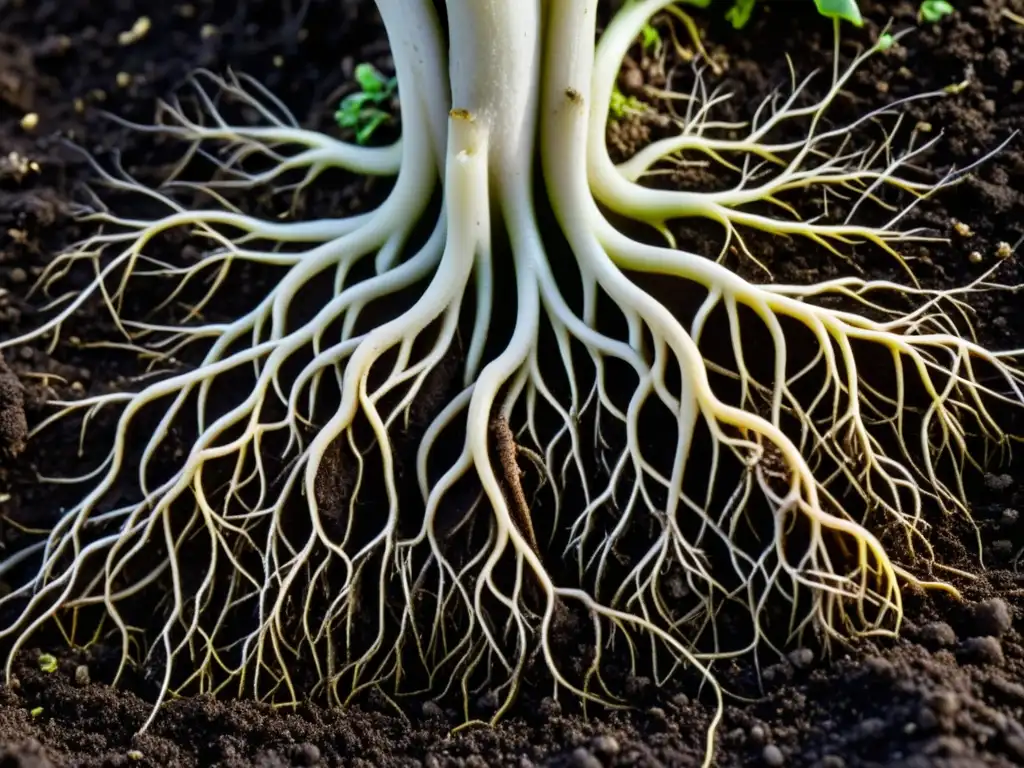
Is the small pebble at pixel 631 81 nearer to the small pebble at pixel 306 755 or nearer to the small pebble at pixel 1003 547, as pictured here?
the small pebble at pixel 1003 547

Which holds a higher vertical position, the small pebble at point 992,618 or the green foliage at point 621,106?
the green foliage at point 621,106

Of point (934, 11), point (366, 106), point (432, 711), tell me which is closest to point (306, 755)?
point (432, 711)

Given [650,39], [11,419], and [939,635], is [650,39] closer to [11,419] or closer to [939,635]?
[939,635]

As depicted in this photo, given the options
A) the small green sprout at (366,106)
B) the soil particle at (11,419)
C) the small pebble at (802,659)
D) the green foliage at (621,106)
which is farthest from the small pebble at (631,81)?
the soil particle at (11,419)

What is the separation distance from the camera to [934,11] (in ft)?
4.61

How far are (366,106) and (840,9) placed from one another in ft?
2.15

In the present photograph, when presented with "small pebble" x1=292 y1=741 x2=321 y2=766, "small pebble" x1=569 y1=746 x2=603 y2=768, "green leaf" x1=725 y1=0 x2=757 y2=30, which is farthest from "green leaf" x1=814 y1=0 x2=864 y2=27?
"small pebble" x1=292 y1=741 x2=321 y2=766

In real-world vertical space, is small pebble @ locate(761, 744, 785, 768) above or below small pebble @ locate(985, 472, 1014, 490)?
below

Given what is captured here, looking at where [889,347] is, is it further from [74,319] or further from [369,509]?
[74,319]

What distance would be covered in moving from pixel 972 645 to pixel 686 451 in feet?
1.09

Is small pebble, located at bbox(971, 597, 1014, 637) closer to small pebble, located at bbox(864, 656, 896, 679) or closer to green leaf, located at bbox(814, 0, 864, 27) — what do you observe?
small pebble, located at bbox(864, 656, 896, 679)

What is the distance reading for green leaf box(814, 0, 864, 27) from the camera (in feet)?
4.24

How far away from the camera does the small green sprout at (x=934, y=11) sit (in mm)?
1403

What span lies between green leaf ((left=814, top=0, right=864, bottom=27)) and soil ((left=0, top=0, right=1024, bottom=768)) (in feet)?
0.30
